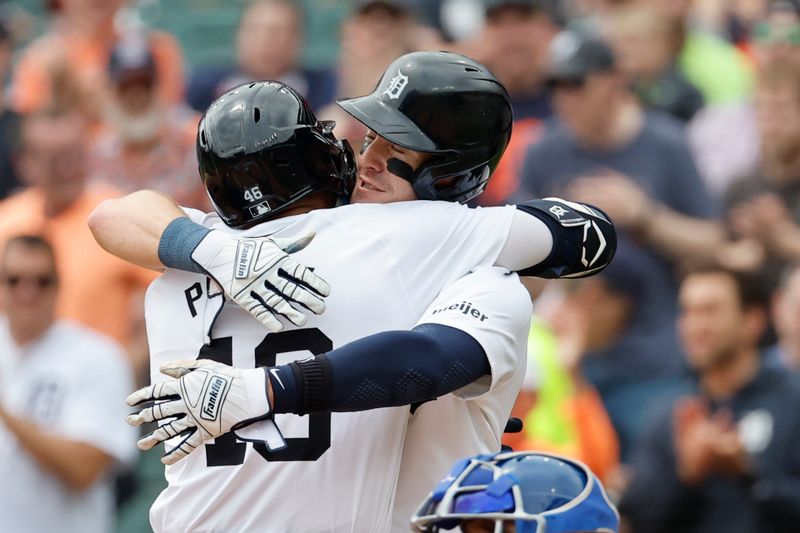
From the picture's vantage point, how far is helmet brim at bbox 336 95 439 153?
11.4ft

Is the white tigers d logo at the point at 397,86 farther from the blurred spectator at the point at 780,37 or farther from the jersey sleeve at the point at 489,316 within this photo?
the blurred spectator at the point at 780,37

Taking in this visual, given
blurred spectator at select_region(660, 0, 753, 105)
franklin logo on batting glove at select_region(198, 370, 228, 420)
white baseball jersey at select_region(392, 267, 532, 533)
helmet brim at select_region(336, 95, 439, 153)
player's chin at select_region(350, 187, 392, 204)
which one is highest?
helmet brim at select_region(336, 95, 439, 153)

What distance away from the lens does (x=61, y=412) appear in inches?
263

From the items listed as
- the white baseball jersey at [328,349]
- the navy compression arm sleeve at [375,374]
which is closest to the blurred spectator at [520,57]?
the white baseball jersey at [328,349]

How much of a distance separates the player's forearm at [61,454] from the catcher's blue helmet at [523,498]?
3819 mm

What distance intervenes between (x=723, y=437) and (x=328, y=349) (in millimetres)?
3641

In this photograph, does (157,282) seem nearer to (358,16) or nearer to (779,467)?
(779,467)

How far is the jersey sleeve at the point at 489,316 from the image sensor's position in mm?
3236

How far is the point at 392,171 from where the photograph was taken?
355 centimetres

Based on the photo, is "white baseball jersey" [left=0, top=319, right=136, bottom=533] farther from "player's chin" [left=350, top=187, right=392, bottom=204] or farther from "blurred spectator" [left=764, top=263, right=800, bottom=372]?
"player's chin" [left=350, top=187, right=392, bottom=204]

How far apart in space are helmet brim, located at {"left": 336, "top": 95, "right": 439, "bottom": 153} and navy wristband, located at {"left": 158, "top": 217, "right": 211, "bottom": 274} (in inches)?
17.7

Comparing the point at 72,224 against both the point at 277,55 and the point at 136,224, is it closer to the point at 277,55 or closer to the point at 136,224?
the point at 277,55

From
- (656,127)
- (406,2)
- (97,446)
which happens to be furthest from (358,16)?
(97,446)

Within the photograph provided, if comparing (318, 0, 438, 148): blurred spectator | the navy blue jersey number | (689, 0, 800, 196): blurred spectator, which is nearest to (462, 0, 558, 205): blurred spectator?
(318, 0, 438, 148): blurred spectator
